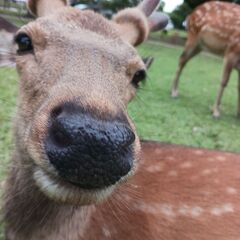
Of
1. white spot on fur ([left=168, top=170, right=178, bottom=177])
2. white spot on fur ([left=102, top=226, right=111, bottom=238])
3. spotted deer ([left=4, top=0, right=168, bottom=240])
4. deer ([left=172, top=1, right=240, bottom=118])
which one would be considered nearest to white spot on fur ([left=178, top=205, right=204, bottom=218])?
white spot on fur ([left=168, top=170, right=178, bottom=177])

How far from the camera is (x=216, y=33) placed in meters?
12.6

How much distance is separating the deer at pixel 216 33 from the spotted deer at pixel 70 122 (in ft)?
25.6

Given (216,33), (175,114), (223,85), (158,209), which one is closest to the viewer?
(158,209)

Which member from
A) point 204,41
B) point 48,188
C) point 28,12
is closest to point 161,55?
point 204,41

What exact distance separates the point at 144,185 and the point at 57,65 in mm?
1222

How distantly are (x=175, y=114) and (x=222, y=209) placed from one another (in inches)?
262

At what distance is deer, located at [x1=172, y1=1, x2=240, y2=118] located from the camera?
1200 centimetres

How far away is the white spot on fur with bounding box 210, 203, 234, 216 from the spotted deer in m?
0.60

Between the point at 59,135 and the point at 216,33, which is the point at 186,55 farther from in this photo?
the point at 59,135

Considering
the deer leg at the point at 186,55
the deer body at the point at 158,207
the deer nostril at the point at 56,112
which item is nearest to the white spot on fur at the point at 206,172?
the deer body at the point at 158,207

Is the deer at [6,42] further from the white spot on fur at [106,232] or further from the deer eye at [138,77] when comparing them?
the white spot on fur at [106,232]

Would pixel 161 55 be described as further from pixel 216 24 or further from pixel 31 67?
pixel 31 67

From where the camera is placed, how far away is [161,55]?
2353cm

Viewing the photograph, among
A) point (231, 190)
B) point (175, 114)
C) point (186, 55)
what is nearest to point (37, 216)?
point (231, 190)
